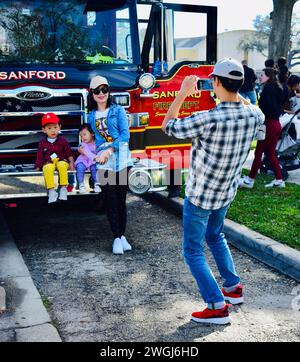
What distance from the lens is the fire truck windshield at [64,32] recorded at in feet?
22.3

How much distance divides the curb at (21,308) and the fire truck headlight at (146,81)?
2.41 meters

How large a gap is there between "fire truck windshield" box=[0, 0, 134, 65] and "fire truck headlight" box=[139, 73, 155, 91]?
573 millimetres

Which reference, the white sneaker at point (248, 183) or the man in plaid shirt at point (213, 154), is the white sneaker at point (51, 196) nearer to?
the man in plaid shirt at point (213, 154)

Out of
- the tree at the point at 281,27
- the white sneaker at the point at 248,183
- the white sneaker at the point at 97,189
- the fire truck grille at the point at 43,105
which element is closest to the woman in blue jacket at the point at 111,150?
the white sneaker at the point at 97,189

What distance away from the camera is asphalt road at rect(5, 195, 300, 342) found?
13.4 ft

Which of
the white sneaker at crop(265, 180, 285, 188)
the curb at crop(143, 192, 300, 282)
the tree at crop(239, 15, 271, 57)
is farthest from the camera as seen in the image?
the tree at crop(239, 15, 271, 57)

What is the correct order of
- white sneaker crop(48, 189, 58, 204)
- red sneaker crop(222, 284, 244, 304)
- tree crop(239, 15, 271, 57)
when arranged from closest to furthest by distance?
red sneaker crop(222, 284, 244, 304) → white sneaker crop(48, 189, 58, 204) → tree crop(239, 15, 271, 57)

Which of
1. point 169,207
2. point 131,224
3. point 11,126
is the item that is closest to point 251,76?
point 169,207

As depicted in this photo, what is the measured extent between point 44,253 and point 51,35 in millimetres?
2681

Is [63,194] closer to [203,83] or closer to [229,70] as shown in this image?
[203,83]

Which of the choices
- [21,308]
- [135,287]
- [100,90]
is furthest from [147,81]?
[21,308]

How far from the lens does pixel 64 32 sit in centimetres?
698

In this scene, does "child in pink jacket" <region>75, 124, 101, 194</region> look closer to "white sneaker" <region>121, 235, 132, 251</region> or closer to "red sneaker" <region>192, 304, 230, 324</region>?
"white sneaker" <region>121, 235, 132, 251</region>

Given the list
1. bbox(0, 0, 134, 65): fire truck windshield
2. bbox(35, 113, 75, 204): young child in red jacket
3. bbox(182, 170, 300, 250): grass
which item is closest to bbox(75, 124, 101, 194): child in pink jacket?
bbox(35, 113, 75, 204): young child in red jacket
